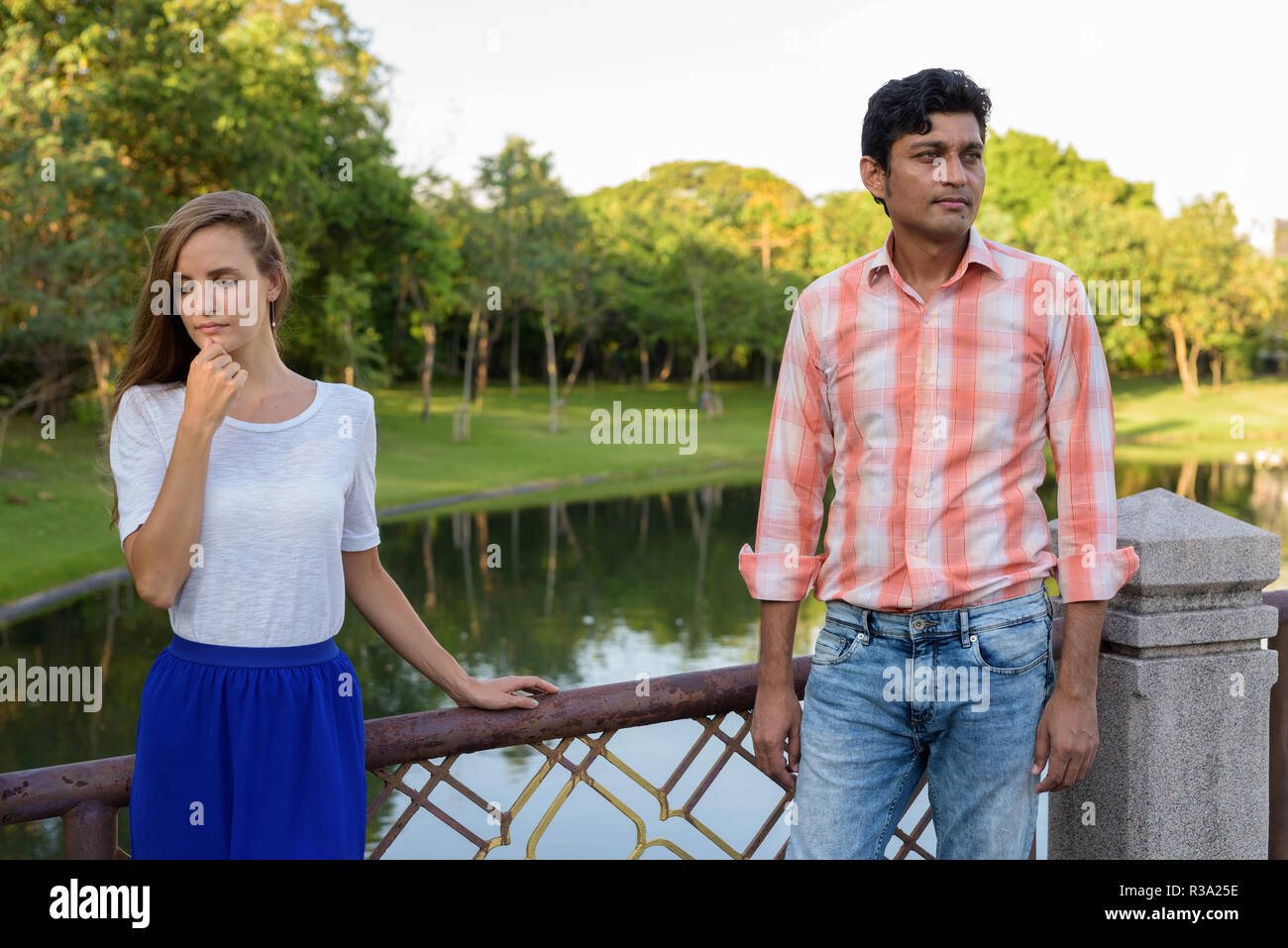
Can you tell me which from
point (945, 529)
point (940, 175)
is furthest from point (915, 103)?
point (945, 529)

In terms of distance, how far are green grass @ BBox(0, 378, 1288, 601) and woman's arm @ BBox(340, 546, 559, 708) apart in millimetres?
6173

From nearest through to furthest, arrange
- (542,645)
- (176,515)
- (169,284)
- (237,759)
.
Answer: (176,515) < (237,759) < (169,284) < (542,645)

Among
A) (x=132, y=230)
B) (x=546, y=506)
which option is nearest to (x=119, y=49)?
(x=132, y=230)

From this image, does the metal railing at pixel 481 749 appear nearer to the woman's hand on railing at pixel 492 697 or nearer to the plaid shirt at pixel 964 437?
the woman's hand on railing at pixel 492 697

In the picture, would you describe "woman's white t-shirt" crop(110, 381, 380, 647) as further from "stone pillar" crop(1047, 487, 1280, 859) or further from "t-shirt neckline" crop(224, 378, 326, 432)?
"stone pillar" crop(1047, 487, 1280, 859)

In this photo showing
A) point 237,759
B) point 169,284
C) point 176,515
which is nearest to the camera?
point 176,515

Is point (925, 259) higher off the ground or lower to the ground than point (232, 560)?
higher

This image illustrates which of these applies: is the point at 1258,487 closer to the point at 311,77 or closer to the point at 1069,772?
the point at 311,77

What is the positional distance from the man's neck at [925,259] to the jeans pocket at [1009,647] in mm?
612

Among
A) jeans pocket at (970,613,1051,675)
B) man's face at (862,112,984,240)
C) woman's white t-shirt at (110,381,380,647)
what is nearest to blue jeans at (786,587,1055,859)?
jeans pocket at (970,613,1051,675)

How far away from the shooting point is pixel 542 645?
41.5 feet

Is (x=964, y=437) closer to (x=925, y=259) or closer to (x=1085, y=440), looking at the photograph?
(x=1085, y=440)

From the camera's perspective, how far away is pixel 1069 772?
7.41ft

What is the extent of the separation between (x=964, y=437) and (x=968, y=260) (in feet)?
1.04
